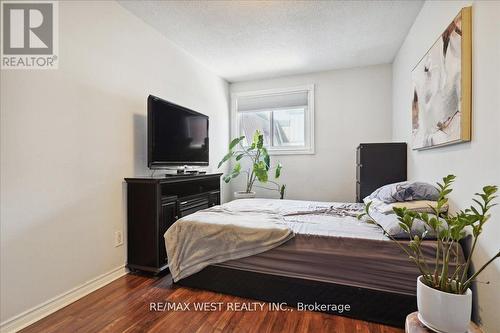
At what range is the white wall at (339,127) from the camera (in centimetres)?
368

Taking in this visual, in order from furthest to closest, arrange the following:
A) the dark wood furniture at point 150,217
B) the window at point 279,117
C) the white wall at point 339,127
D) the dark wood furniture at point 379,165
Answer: the window at point 279,117 → the white wall at point 339,127 → the dark wood furniture at point 379,165 → the dark wood furniture at point 150,217

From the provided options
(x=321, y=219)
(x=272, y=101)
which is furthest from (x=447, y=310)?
(x=272, y=101)

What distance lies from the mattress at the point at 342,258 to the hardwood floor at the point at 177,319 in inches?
9.3

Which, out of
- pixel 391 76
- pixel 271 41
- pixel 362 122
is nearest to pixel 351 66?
pixel 391 76

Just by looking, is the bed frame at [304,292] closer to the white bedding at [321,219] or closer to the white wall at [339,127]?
the white bedding at [321,219]

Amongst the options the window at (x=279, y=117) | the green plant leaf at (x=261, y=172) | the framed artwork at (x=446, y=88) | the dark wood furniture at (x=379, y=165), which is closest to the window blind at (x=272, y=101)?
the window at (x=279, y=117)

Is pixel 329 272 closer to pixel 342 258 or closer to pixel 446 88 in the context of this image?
pixel 342 258

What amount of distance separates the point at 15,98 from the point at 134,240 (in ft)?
4.58

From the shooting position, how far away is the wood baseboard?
58.9 inches

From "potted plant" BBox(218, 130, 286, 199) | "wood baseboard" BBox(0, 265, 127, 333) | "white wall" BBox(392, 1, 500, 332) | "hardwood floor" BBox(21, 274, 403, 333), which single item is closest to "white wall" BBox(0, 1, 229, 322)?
"wood baseboard" BBox(0, 265, 127, 333)

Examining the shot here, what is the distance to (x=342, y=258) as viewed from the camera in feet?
5.14

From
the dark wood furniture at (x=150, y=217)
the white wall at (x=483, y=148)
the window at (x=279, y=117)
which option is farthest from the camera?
the window at (x=279, y=117)

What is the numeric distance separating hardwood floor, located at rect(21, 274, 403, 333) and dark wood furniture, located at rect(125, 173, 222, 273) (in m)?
0.38

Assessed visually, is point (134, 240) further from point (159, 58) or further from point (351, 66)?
point (351, 66)
